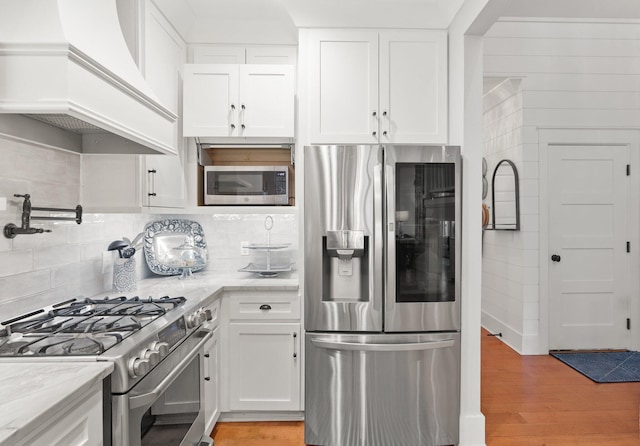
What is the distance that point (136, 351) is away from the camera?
4.57 ft

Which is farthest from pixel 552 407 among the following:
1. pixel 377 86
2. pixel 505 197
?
pixel 377 86

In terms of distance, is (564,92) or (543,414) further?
(564,92)

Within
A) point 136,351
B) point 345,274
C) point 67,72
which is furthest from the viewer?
point 345,274

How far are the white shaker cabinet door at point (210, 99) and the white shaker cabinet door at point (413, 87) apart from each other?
98cm

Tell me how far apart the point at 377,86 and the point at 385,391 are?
1826mm

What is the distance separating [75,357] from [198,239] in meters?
1.77

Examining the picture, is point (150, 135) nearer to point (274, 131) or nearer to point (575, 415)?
point (274, 131)

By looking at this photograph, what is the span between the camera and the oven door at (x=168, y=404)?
1.34m

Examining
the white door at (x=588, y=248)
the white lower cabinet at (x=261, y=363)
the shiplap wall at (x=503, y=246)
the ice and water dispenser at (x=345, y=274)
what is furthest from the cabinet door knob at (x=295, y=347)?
the white door at (x=588, y=248)

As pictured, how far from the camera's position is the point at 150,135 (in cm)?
163

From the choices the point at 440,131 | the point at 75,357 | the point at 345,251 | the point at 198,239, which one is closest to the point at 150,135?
the point at 75,357

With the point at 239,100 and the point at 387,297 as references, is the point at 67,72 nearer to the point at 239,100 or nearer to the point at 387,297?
the point at 239,100

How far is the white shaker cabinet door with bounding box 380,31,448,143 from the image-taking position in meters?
2.46

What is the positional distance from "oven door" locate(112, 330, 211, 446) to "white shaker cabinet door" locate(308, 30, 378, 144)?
142 centimetres
